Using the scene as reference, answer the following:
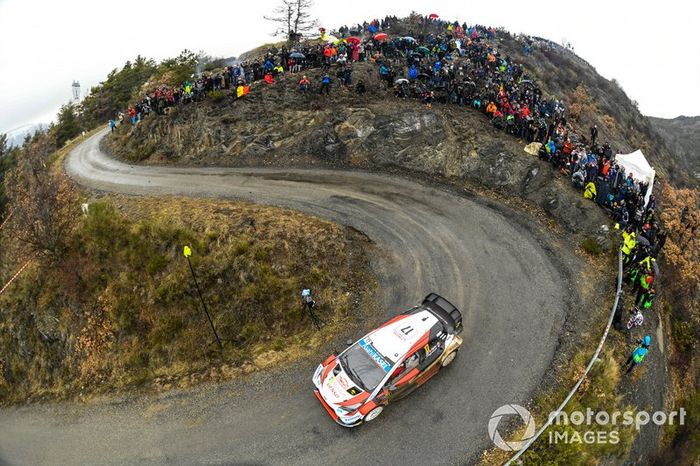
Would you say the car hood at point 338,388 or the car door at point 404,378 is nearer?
the car hood at point 338,388

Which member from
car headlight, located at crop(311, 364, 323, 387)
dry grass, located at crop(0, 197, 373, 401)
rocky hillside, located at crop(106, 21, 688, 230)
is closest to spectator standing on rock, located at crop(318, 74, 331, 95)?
rocky hillside, located at crop(106, 21, 688, 230)

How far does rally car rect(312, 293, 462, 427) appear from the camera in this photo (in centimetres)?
1257

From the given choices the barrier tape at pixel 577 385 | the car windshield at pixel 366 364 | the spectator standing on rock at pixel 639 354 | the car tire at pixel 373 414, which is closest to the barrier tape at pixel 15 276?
the car windshield at pixel 366 364

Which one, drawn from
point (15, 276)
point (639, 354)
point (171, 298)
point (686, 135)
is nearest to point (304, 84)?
point (171, 298)

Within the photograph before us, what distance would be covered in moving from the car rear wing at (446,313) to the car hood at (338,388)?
152 inches

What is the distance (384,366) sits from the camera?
12891 mm

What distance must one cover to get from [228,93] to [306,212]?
1325cm

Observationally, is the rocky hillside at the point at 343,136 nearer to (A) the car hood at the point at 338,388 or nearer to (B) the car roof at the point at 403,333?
(B) the car roof at the point at 403,333

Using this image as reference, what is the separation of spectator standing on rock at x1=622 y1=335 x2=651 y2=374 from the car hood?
9.74 m

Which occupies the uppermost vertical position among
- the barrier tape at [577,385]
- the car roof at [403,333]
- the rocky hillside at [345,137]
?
the rocky hillside at [345,137]

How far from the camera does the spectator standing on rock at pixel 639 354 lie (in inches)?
558

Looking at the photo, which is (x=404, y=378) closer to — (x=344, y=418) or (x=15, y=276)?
(x=344, y=418)

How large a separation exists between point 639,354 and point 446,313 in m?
6.73

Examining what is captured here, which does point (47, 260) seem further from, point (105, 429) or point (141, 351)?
point (105, 429)
